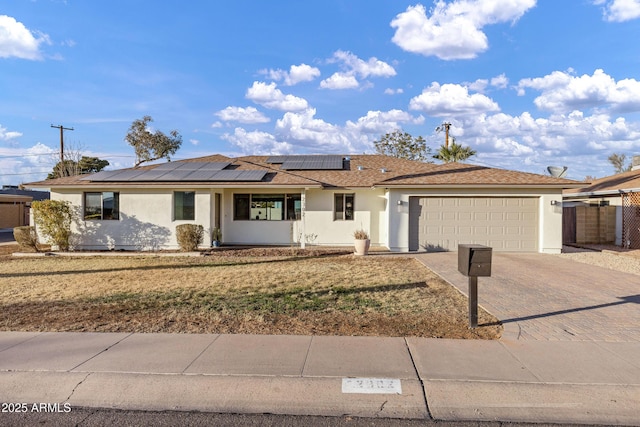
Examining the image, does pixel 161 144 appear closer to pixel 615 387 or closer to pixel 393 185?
pixel 393 185

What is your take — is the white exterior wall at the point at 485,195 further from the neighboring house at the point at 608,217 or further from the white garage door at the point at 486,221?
the neighboring house at the point at 608,217

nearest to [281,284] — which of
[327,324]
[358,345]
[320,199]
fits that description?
[327,324]

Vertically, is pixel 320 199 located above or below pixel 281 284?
above

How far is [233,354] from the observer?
5172 millimetres

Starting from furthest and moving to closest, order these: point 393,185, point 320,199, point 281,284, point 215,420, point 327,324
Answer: point 320,199 < point 393,185 < point 281,284 < point 327,324 < point 215,420

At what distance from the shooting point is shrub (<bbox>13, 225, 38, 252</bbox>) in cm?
1564

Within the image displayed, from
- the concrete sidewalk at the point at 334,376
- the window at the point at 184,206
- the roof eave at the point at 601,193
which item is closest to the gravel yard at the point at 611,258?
the roof eave at the point at 601,193

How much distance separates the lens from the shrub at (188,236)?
616 inches

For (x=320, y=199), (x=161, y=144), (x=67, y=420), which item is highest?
(x=161, y=144)

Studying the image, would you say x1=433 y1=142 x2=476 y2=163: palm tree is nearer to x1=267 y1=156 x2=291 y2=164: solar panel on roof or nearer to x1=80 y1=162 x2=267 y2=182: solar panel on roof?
x1=267 y1=156 x2=291 y2=164: solar panel on roof

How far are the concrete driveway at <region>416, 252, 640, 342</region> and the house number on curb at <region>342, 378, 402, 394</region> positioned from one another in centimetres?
239

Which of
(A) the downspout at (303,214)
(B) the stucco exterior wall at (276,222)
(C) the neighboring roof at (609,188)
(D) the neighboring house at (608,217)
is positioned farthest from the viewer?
(C) the neighboring roof at (609,188)

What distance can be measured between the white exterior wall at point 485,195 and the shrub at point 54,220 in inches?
497

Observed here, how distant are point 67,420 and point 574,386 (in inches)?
193
